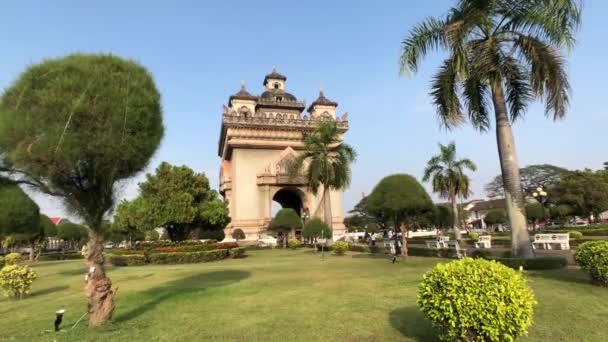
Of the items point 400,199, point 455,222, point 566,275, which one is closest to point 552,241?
point 400,199

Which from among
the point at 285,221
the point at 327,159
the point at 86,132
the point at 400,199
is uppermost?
the point at 327,159

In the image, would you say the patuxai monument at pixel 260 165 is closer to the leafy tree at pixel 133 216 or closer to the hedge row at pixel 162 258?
the leafy tree at pixel 133 216

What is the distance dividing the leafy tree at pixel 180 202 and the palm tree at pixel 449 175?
21.0 metres

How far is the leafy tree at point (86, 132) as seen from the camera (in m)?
6.29

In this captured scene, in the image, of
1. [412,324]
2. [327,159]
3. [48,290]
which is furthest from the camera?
[327,159]

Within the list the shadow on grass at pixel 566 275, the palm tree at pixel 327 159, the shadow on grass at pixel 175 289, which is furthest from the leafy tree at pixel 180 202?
the shadow on grass at pixel 566 275

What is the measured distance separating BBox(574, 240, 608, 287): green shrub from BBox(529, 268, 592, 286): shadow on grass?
40 centimetres

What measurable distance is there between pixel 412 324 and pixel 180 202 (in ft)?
89.2

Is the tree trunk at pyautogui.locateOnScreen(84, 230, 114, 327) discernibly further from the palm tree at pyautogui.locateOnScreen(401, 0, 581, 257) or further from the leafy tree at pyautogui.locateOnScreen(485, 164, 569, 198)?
the leafy tree at pyautogui.locateOnScreen(485, 164, 569, 198)

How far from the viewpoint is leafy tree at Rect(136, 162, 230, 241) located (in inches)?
1192

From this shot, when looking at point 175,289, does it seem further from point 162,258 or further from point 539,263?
point 162,258

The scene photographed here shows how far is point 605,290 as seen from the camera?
794cm

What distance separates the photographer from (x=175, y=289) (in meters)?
11.5

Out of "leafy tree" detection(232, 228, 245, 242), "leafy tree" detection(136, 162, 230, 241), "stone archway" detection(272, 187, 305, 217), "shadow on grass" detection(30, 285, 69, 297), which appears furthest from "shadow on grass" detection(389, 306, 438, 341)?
"stone archway" detection(272, 187, 305, 217)
